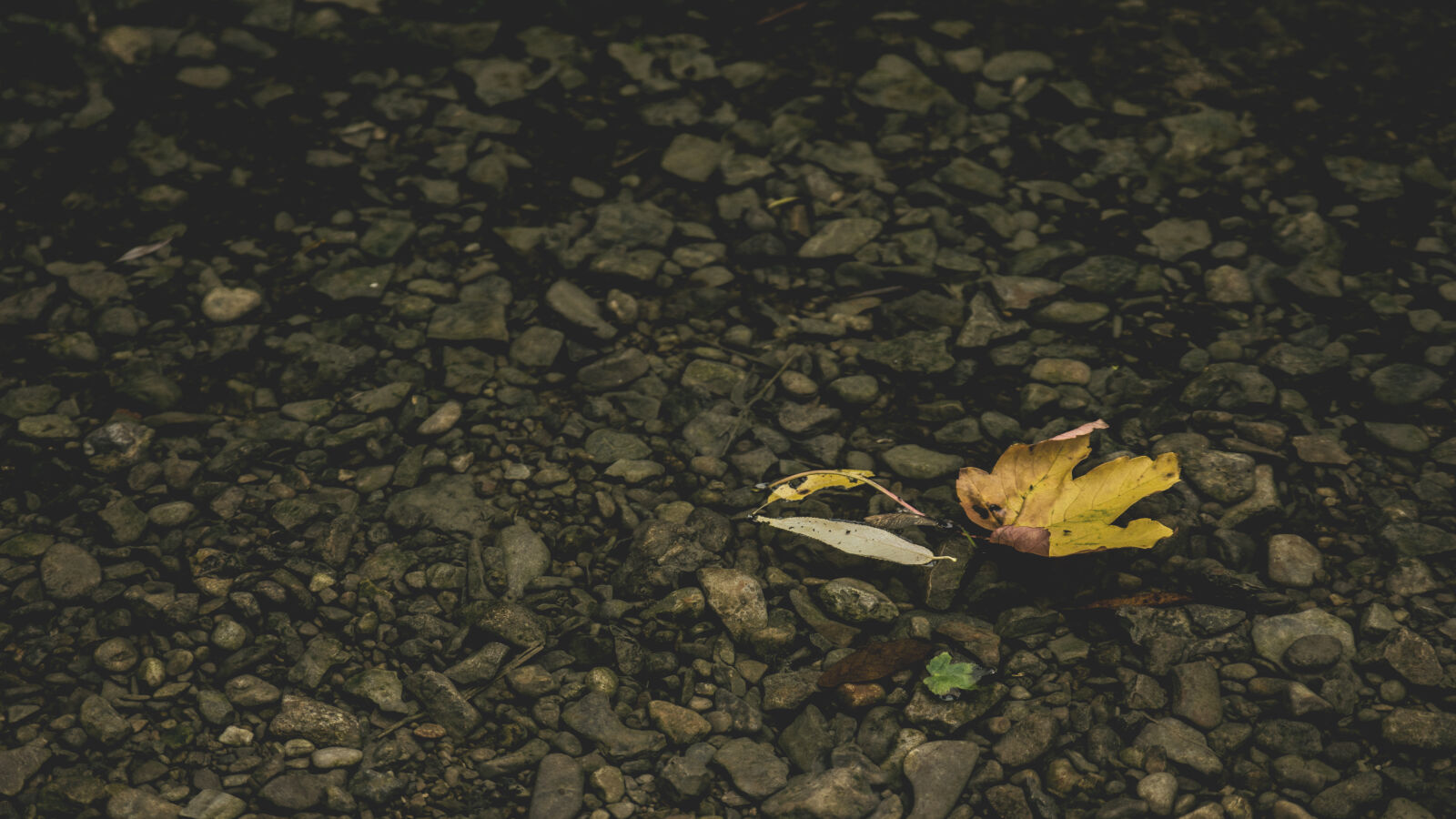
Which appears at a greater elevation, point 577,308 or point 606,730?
point 577,308

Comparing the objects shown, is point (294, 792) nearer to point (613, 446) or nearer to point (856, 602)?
point (613, 446)

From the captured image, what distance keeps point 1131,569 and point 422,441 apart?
1.44 meters

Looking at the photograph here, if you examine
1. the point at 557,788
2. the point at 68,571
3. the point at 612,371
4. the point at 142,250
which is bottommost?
the point at 557,788

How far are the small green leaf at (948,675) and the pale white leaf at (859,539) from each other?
19 centimetres

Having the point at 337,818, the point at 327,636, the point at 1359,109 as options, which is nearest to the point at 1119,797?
the point at 337,818

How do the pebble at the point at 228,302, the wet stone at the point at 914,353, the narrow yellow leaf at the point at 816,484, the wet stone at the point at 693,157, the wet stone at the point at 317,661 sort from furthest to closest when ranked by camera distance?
the wet stone at the point at 693,157 < the pebble at the point at 228,302 < the wet stone at the point at 914,353 < the narrow yellow leaf at the point at 816,484 < the wet stone at the point at 317,661

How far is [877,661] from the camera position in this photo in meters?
1.69

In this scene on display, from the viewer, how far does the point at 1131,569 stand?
5.90 feet

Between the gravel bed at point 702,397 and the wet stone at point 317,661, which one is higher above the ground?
the gravel bed at point 702,397

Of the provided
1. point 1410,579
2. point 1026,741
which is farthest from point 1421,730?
point 1026,741

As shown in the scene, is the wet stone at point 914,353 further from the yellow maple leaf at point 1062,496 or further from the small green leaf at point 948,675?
the small green leaf at point 948,675

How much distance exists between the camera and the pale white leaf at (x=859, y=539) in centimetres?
180

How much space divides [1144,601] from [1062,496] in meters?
0.23

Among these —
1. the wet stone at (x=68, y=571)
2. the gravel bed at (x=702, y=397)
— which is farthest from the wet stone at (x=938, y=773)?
the wet stone at (x=68, y=571)
